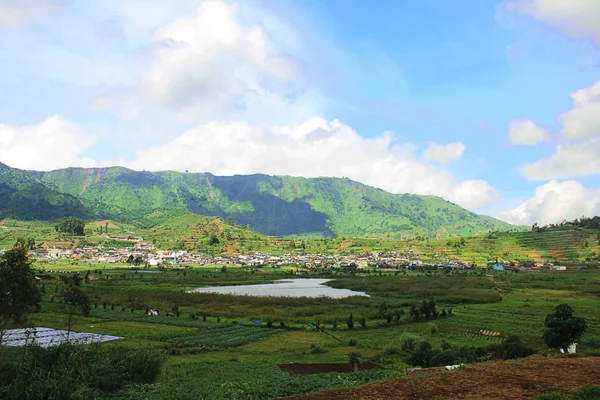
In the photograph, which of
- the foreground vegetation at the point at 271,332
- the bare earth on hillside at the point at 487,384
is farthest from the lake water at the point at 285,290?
the bare earth on hillside at the point at 487,384

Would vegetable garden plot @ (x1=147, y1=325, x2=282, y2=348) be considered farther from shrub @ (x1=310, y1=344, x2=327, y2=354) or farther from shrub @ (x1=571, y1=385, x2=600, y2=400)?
shrub @ (x1=571, y1=385, x2=600, y2=400)

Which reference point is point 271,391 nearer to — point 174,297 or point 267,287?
point 174,297

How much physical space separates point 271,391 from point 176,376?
13.0 meters

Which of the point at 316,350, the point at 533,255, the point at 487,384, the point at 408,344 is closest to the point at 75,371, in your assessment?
the point at 487,384

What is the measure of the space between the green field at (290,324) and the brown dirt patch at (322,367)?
159 cm

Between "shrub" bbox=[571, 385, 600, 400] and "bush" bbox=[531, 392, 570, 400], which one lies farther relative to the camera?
"bush" bbox=[531, 392, 570, 400]

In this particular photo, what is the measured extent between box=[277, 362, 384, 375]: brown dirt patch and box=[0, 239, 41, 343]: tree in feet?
102

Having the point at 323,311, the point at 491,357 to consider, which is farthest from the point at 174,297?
the point at 491,357

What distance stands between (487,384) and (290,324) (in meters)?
53.9

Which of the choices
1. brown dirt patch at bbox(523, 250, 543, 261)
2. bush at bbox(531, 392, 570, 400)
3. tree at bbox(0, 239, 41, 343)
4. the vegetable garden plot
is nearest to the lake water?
the vegetable garden plot

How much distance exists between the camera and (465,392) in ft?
58.2

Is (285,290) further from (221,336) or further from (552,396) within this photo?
(552,396)

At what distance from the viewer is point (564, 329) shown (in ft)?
137

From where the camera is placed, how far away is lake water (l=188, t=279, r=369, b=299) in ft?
348
